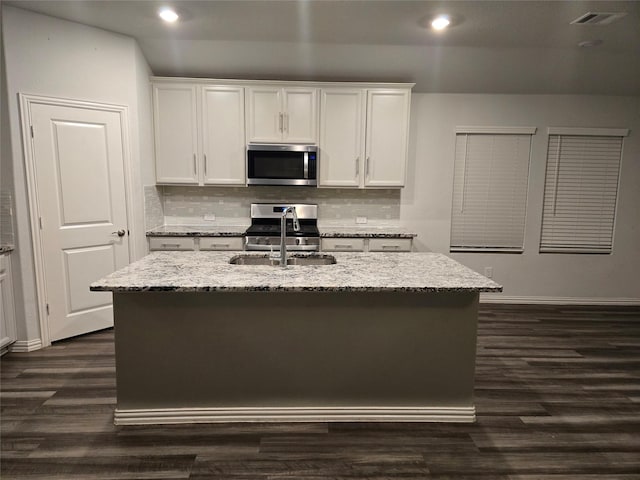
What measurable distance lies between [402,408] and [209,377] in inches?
42.2

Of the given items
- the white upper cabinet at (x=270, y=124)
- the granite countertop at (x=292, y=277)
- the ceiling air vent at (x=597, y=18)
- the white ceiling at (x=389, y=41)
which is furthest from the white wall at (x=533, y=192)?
the granite countertop at (x=292, y=277)

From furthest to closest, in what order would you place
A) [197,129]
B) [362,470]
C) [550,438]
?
[197,129]
[550,438]
[362,470]

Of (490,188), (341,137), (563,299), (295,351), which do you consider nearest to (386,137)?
(341,137)

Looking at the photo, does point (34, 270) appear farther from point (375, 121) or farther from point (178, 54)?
point (375, 121)

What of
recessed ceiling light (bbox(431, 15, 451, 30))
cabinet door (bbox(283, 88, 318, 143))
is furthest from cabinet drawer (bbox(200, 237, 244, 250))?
recessed ceiling light (bbox(431, 15, 451, 30))

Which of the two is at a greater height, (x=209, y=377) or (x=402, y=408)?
(x=209, y=377)

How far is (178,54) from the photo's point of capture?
12.1ft

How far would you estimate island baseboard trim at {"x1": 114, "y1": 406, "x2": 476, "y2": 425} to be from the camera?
213 centimetres

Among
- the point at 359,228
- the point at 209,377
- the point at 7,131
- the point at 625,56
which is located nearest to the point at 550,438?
the point at 209,377

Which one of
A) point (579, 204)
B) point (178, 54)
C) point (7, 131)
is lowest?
point (579, 204)

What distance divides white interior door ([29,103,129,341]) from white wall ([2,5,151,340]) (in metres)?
0.11

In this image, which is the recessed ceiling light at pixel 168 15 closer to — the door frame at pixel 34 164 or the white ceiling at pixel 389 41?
the white ceiling at pixel 389 41

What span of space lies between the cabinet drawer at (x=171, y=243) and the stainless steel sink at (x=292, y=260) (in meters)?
1.46

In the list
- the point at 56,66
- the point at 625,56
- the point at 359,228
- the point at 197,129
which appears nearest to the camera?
the point at 56,66
